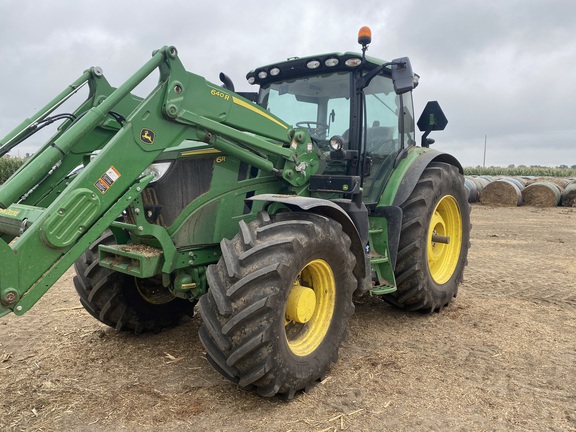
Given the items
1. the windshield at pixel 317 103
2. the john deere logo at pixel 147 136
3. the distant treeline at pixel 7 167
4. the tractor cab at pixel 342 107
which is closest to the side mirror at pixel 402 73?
the tractor cab at pixel 342 107

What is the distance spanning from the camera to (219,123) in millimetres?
3430

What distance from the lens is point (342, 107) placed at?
176 inches

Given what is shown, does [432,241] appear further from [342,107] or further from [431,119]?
[342,107]

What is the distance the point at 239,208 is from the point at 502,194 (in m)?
16.2

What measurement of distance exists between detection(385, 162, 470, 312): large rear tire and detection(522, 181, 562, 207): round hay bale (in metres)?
13.9

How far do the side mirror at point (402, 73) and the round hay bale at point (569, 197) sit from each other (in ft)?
53.2

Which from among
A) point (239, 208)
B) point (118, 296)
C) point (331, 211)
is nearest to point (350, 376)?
point (331, 211)

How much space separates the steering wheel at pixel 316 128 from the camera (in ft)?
14.9

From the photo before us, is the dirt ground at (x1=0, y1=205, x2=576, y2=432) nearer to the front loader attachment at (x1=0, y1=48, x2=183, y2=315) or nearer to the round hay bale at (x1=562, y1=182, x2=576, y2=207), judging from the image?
the front loader attachment at (x1=0, y1=48, x2=183, y2=315)

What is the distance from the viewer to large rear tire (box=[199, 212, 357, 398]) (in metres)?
2.93

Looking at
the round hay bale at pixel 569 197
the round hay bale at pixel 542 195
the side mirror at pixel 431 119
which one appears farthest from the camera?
the round hay bale at pixel 542 195

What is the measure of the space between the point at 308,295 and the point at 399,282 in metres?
1.66

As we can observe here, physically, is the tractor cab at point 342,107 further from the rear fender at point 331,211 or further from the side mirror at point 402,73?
the rear fender at point 331,211

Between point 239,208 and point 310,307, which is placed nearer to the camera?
point 310,307
